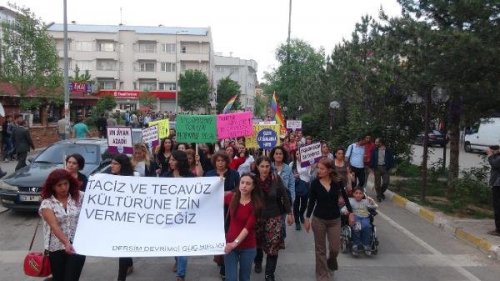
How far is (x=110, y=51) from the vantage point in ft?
272

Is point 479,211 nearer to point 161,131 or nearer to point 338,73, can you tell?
point 161,131

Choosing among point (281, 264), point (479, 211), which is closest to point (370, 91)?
point (479, 211)

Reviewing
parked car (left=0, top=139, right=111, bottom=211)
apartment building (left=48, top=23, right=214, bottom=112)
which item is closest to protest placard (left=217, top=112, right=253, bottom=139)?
parked car (left=0, top=139, right=111, bottom=211)

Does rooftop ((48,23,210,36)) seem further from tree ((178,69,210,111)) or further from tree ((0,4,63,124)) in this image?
tree ((0,4,63,124))

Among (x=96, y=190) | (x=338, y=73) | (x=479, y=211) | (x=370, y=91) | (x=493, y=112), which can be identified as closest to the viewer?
(x=96, y=190)

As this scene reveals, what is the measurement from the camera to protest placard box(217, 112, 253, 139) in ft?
39.0

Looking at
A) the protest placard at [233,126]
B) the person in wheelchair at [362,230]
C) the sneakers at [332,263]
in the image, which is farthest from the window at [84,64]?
the sneakers at [332,263]

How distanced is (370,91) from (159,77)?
68.6 meters

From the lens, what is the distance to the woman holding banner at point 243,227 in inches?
210

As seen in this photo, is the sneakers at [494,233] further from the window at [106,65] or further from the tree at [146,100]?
the window at [106,65]

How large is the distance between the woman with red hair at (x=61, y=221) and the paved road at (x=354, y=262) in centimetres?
202

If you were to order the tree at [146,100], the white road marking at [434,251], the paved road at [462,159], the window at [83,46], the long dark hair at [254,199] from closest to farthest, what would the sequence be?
the long dark hair at [254,199] < the white road marking at [434,251] < the paved road at [462,159] < the tree at [146,100] < the window at [83,46]

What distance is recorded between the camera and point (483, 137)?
31859mm

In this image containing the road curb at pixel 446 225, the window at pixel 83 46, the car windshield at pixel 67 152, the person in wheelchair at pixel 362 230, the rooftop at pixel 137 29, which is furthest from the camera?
the rooftop at pixel 137 29
